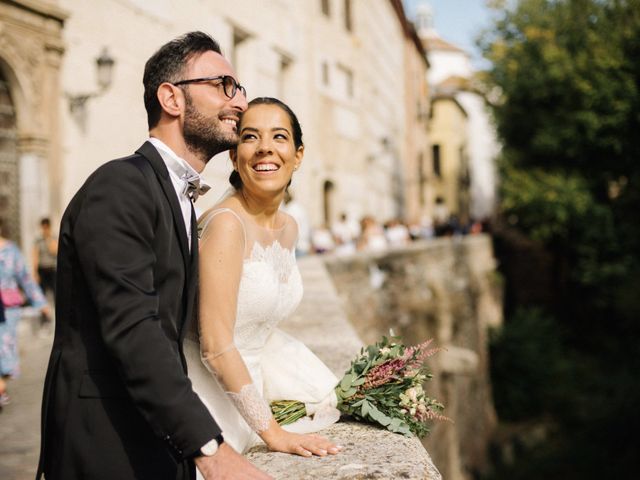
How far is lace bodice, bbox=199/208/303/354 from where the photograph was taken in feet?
7.11

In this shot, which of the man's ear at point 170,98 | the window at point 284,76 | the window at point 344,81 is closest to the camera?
the man's ear at point 170,98

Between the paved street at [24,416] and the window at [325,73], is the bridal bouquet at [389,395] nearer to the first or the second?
the paved street at [24,416]

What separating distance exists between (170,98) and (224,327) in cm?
64

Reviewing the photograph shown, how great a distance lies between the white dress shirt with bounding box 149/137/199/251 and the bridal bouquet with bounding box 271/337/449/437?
0.87 meters

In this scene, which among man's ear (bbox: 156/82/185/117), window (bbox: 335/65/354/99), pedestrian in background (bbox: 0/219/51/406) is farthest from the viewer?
window (bbox: 335/65/354/99)

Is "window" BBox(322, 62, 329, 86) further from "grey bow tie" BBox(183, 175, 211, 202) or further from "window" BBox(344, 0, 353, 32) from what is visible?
"grey bow tie" BBox(183, 175, 211, 202)

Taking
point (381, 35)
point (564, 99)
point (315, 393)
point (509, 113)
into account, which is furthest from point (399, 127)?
point (315, 393)

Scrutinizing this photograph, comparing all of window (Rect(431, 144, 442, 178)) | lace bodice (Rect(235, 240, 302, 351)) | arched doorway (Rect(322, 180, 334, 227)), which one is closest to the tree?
arched doorway (Rect(322, 180, 334, 227))

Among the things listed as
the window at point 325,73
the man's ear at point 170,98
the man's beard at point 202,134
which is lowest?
the man's beard at point 202,134

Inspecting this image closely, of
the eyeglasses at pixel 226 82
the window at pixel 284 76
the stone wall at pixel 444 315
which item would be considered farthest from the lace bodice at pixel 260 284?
the window at pixel 284 76

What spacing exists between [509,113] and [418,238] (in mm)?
5682

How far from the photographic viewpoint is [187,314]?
178 cm

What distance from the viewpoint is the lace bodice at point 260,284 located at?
217 centimetres

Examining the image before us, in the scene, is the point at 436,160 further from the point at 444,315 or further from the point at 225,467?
the point at 225,467
